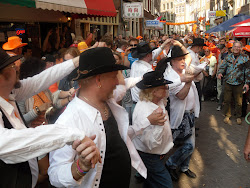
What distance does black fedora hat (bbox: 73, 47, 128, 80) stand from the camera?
1923mm

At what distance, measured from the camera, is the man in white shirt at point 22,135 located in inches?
50.3

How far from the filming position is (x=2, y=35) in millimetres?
7023

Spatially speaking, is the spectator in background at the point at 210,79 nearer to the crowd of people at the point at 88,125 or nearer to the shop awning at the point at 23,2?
the crowd of people at the point at 88,125

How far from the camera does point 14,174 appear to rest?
63.6 inches

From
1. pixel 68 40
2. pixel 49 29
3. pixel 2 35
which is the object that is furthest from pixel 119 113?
pixel 68 40

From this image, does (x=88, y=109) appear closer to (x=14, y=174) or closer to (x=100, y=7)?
(x=14, y=174)

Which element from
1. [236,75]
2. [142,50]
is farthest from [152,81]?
[236,75]

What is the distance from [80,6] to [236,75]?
4661 mm

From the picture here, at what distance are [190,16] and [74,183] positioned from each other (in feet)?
333

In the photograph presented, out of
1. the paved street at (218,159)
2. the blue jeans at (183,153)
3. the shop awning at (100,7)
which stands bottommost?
the paved street at (218,159)

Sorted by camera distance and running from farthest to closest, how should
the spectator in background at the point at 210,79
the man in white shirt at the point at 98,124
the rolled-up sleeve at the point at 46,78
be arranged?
the spectator in background at the point at 210,79 < the rolled-up sleeve at the point at 46,78 < the man in white shirt at the point at 98,124

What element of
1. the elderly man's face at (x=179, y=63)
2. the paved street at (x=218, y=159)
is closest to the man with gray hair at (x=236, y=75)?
the paved street at (x=218, y=159)

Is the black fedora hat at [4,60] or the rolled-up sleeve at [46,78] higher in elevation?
the black fedora hat at [4,60]

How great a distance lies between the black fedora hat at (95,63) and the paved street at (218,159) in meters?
2.76
